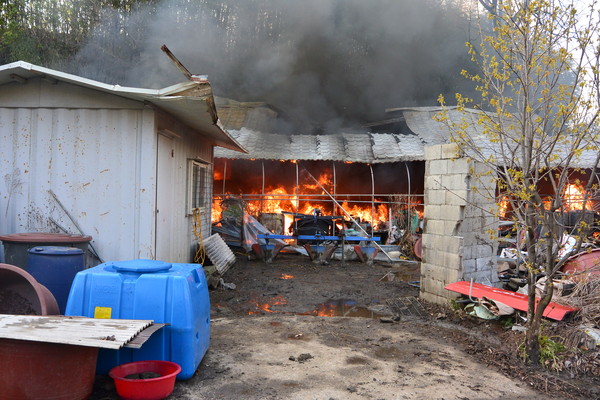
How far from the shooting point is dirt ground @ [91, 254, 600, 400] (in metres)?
3.69

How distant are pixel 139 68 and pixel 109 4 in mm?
4162

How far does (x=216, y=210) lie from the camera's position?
47.6 ft

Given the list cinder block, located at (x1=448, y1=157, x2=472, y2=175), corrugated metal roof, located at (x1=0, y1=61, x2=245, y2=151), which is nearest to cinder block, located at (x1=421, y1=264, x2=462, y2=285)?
cinder block, located at (x1=448, y1=157, x2=472, y2=175)

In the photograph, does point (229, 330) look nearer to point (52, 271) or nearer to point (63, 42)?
point (52, 271)

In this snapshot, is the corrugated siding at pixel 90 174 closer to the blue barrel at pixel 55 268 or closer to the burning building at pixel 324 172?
the blue barrel at pixel 55 268

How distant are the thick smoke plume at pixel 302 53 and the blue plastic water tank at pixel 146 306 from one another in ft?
41.9

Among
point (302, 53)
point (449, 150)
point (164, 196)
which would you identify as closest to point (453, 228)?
point (449, 150)

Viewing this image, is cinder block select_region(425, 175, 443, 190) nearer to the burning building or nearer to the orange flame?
the orange flame

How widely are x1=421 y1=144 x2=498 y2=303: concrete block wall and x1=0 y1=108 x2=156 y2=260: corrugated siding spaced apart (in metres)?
4.69

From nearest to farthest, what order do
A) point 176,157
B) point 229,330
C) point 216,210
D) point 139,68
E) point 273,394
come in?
1. point 273,394
2. point 229,330
3. point 176,157
4. point 216,210
5. point 139,68

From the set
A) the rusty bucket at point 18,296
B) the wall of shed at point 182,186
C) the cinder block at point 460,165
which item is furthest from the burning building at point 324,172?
the rusty bucket at point 18,296

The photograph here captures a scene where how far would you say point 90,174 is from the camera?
6.09m

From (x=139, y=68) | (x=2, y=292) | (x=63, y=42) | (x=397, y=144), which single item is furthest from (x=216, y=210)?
(x=2, y=292)

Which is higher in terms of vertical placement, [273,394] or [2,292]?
[2,292]
